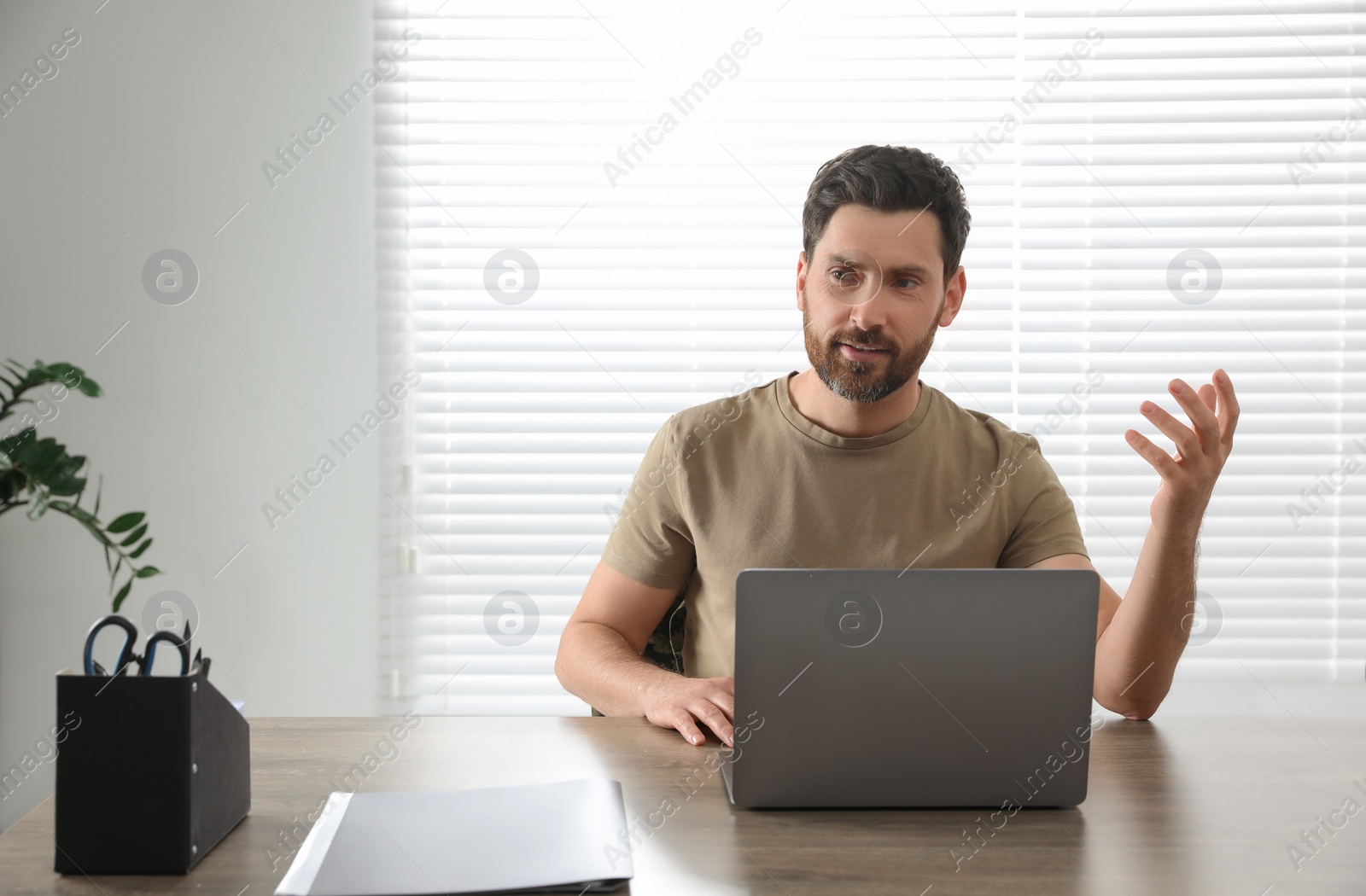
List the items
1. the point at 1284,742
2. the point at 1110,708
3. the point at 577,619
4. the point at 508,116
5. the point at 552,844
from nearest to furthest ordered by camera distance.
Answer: the point at 552,844, the point at 1284,742, the point at 1110,708, the point at 577,619, the point at 508,116

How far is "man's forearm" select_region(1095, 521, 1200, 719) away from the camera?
1331 mm

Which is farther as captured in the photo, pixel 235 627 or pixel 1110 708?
Answer: pixel 235 627

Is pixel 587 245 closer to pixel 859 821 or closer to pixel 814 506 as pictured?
pixel 814 506

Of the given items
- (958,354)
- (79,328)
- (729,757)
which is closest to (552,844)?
(729,757)

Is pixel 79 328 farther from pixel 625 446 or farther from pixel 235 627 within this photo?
pixel 625 446

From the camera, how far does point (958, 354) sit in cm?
253

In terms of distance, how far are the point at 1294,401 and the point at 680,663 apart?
1803mm

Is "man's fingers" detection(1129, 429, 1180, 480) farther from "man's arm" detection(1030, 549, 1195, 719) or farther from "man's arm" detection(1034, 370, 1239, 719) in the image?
"man's arm" detection(1030, 549, 1195, 719)

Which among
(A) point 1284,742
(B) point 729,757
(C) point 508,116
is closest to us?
(B) point 729,757

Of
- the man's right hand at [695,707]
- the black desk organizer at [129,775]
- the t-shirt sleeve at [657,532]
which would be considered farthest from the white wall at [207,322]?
the black desk organizer at [129,775]

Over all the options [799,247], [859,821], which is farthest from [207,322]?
[859,821]

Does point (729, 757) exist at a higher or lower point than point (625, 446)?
lower

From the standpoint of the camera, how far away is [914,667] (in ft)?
3.12

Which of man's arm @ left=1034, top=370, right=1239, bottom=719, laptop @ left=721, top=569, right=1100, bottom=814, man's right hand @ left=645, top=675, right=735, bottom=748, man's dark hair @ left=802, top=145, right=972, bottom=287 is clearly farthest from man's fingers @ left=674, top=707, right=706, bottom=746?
man's dark hair @ left=802, top=145, right=972, bottom=287
